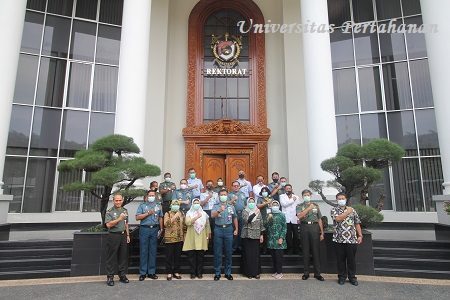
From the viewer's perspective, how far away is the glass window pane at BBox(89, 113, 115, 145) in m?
11.0

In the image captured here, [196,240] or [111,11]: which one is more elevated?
[111,11]

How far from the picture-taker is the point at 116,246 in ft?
17.9

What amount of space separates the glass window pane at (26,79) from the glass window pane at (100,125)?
6.96 feet

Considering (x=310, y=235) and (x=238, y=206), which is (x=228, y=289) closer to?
(x=310, y=235)

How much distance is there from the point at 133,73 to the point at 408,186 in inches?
382

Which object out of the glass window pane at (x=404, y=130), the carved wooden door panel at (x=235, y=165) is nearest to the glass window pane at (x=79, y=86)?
the carved wooden door panel at (x=235, y=165)

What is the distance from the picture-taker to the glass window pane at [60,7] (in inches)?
434

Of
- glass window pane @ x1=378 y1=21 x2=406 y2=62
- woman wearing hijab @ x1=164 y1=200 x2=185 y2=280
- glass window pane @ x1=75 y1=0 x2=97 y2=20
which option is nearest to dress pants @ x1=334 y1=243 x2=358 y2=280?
woman wearing hijab @ x1=164 y1=200 x2=185 y2=280

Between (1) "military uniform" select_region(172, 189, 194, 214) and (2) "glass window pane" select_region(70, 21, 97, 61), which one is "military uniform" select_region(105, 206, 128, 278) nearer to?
(1) "military uniform" select_region(172, 189, 194, 214)

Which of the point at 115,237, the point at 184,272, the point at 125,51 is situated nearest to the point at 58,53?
the point at 125,51

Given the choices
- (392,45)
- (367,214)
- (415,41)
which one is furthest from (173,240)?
(415,41)

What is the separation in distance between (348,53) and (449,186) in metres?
6.53

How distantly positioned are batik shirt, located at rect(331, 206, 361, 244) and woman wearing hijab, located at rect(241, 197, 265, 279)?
141 cm

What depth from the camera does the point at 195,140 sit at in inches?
447
